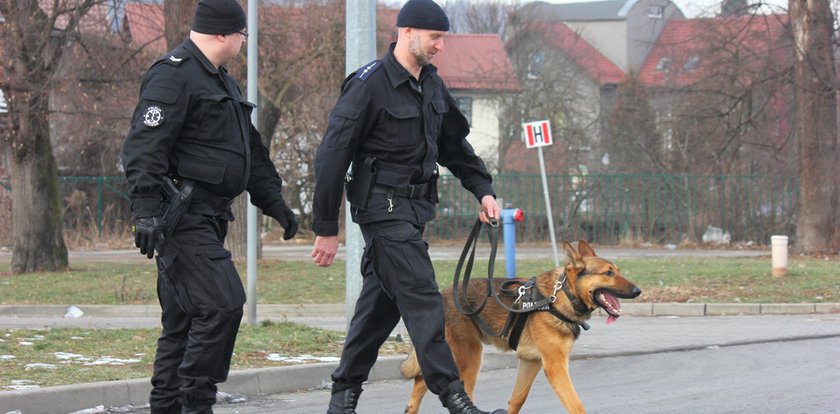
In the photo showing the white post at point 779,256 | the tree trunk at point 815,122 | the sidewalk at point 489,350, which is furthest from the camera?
the tree trunk at point 815,122

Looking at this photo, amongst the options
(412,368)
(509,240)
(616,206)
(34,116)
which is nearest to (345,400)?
(412,368)

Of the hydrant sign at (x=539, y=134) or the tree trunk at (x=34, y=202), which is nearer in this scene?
the hydrant sign at (x=539, y=134)

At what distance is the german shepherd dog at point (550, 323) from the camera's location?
633cm

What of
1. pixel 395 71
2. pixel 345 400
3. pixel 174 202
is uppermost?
pixel 395 71

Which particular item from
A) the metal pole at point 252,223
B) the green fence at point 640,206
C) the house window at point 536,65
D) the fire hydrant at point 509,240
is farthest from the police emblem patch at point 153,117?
the house window at point 536,65

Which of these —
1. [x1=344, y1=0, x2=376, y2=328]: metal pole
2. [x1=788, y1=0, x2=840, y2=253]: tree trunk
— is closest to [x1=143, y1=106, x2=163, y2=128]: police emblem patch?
[x1=344, y1=0, x2=376, y2=328]: metal pole

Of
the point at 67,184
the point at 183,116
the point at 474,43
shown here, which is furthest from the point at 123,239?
the point at 474,43

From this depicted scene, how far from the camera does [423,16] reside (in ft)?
18.6

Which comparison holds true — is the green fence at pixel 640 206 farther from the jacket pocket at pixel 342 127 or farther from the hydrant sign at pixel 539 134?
the jacket pocket at pixel 342 127

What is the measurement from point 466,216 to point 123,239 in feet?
32.2

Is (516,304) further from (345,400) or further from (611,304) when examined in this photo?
(345,400)

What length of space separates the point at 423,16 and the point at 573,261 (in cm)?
176

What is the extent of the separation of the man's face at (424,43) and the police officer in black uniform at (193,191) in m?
0.87

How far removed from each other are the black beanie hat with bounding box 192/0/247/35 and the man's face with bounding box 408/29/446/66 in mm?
890
